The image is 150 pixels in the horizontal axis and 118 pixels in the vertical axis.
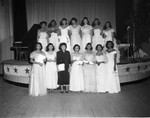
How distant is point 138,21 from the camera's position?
1030cm

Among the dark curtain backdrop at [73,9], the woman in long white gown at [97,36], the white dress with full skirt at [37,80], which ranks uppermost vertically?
the dark curtain backdrop at [73,9]

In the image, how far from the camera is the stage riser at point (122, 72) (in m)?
7.80

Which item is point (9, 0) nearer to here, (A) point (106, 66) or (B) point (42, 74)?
Result: (B) point (42, 74)

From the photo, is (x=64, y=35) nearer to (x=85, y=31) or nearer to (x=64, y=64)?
(x=85, y=31)

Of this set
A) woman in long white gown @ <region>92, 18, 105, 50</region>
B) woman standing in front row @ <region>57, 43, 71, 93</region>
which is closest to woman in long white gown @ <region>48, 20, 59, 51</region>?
woman in long white gown @ <region>92, 18, 105, 50</region>

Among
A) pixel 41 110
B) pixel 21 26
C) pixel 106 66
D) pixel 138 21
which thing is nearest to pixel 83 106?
pixel 41 110

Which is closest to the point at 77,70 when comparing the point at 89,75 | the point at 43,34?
the point at 89,75

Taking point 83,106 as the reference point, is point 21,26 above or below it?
above

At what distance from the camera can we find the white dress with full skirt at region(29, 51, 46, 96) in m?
6.53

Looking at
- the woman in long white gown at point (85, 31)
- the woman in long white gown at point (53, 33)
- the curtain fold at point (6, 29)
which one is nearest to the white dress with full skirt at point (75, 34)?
the woman in long white gown at point (85, 31)

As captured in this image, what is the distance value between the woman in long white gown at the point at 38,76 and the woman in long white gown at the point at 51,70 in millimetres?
179

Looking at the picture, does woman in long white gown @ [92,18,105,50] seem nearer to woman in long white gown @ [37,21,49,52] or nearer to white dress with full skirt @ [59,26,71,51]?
white dress with full skirt @ [59,26,71,51]

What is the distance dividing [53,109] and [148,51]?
7.23 metres

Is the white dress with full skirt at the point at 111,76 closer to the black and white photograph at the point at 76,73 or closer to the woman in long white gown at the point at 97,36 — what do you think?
the black and white photograph at the point at 76,73
